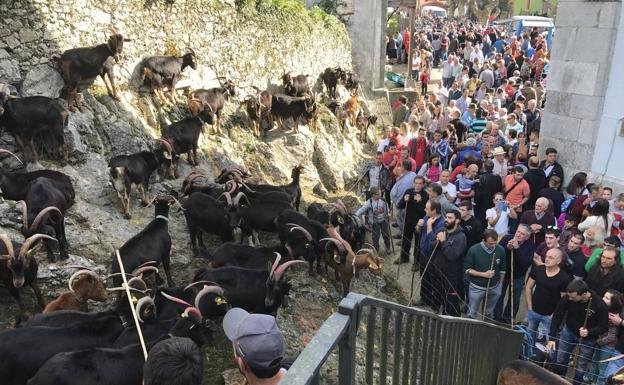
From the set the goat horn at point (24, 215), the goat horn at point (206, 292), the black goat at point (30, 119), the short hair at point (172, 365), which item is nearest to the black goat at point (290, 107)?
the black goat at point (30, 119)

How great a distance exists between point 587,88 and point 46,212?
927 centimetres

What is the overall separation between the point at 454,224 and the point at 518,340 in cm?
175

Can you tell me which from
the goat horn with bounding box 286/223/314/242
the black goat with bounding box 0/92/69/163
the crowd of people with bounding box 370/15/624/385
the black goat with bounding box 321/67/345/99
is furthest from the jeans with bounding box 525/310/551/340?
the black goat with bounding box 321/67/345/99

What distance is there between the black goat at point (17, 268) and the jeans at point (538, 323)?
19.7 ft

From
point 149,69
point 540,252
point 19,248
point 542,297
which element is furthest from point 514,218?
point 149,69

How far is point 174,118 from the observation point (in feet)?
36.5

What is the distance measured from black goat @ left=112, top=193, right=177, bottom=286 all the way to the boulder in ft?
11.8

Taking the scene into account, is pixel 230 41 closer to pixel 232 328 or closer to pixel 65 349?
pixel 65 349

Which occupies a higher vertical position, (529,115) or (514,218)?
(529,115)

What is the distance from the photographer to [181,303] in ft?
17.9

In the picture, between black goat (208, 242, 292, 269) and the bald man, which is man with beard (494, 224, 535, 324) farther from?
black goat (208, 242, 292, 269)

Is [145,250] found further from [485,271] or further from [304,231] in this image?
[485,271]

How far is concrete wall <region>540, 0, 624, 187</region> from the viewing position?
8664mm

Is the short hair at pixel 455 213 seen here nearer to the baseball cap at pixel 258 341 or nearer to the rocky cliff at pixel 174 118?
the rocky cliff at pixel 174 118
